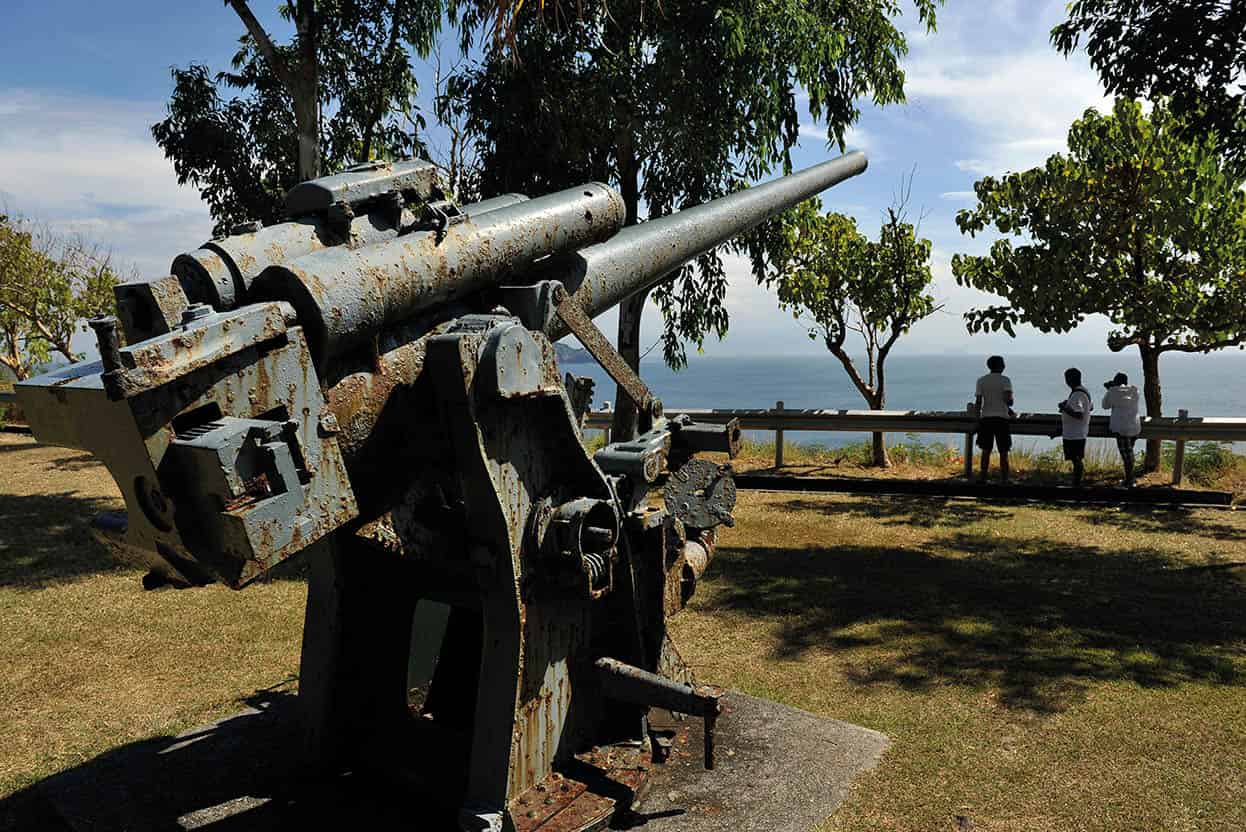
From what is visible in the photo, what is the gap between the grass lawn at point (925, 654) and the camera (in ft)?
13.2

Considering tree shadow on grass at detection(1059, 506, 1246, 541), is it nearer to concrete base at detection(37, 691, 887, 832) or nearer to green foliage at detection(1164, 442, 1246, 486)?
green foliage at detection(1164, 442, 1246, 486)

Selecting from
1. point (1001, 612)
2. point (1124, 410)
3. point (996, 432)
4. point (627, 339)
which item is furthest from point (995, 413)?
point (1001, 612)

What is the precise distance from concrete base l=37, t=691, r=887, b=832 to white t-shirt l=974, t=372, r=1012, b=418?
753cm

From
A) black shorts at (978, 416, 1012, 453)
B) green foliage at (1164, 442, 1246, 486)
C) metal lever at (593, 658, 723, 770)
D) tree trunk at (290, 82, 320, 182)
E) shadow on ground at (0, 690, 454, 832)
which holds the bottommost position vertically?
shadow on ground at (0, 690, 454, 832)

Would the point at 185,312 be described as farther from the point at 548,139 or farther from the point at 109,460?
the point at 548,139

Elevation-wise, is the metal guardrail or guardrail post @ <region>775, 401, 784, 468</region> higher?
the metal guardrail

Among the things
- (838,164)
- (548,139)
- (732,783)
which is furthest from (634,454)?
(548,139)

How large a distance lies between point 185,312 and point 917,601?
18.4ft

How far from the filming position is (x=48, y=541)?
8.70 meters

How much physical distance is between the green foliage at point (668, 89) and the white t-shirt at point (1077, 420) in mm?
4075

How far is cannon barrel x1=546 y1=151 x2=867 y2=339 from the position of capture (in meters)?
3.96

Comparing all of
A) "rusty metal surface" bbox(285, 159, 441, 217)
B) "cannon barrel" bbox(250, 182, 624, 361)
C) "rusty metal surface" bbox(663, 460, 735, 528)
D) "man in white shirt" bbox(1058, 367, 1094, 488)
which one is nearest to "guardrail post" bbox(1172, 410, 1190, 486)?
"man in white shirt" bbox(1058, 367, 1094, 488)

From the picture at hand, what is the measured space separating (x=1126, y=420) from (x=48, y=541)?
1138 centimetres

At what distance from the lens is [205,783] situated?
3.97 meters
